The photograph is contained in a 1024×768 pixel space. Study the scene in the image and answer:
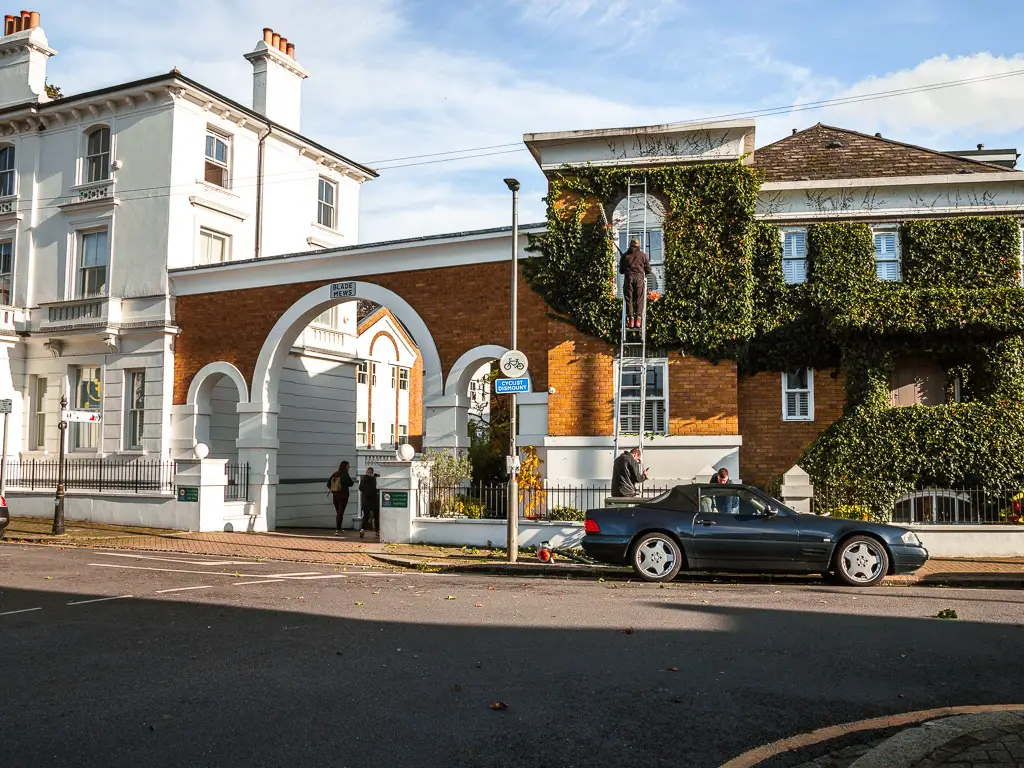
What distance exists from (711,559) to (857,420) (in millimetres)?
7230

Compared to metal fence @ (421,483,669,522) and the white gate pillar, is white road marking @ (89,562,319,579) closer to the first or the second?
metal fence @ (421,483,669,522)

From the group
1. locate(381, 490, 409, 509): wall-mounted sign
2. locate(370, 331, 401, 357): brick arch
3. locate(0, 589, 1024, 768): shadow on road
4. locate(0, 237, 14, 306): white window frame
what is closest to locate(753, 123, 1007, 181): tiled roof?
locate(381, 490, 409, 509): wall-mounted sign

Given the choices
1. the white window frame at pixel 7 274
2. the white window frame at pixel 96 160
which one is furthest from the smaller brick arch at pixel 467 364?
the white window frame at pixel 7 274

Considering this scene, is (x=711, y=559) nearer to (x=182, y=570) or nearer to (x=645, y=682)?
(x=645, y=682)

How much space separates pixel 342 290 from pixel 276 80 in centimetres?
976

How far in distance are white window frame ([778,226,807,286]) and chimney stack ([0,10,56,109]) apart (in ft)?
70.9

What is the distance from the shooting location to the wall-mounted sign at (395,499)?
61.9 feet

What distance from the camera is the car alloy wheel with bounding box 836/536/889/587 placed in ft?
41.5

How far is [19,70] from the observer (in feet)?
91.1

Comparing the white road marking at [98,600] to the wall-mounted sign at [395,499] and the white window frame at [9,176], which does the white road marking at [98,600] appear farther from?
the white window frame at [9,176]

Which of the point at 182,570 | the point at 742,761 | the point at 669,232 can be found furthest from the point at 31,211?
the point at 742,761

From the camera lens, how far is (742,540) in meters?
12.7

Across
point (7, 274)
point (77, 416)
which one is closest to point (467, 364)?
point (77, 416)

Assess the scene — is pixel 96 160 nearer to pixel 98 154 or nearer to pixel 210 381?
pixel 98 154
